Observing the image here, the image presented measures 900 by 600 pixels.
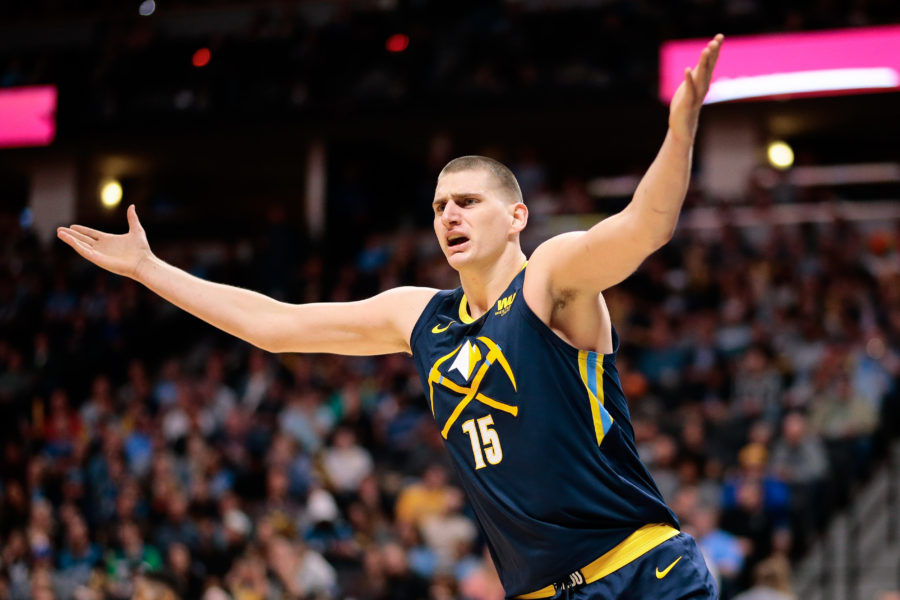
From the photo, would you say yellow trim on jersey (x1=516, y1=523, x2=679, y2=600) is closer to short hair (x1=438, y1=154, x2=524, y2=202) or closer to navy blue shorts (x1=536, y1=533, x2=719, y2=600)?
navy blue shorts (x1=536, y1=533, x2=719, y2=600)

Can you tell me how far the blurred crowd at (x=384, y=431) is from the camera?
460 inches

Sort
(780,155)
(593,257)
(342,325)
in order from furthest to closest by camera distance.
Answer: (780,155) < (342,325) < (593,257)

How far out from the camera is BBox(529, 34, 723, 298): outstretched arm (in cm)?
350

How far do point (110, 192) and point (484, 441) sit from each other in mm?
20843

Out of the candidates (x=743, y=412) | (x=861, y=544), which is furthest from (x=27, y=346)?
(x=861, y=544)

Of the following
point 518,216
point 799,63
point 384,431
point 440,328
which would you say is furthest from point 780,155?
point 440,328

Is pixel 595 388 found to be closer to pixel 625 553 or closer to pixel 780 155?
pixel 625 553

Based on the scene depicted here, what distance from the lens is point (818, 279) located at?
14.5 m

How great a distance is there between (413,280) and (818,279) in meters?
5.82

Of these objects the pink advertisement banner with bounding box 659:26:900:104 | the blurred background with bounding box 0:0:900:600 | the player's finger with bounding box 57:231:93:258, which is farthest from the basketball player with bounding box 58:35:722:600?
the pink advertisement banner with bounding box 659:26:900:104

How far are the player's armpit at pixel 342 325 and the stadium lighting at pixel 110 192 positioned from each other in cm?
1944

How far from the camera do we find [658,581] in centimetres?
402

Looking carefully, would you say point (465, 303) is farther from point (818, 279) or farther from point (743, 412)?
point (818, 279)

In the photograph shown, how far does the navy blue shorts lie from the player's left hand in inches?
60.6
